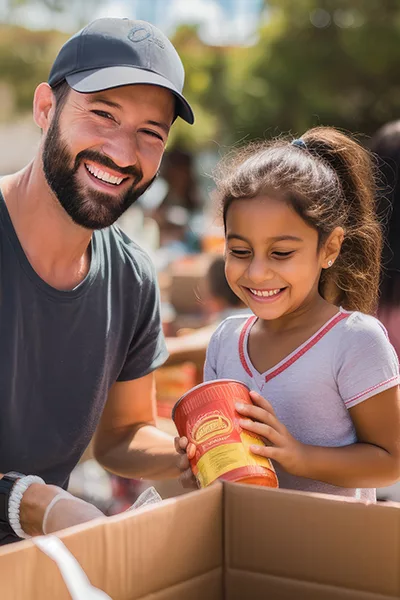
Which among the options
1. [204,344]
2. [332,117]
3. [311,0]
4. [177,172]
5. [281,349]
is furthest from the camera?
[311,0]

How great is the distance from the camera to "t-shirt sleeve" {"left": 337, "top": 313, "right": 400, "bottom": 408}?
1636 mm

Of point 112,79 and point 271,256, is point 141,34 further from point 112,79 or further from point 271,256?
point 271,256

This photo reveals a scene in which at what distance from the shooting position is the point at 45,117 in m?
2.08

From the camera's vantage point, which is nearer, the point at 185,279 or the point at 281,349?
the point at 281,349

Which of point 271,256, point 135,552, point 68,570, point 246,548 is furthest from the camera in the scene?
point 271,256

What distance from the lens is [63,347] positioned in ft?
6.42

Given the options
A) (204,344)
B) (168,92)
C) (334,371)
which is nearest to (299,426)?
(334,371)

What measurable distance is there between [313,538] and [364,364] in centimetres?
57

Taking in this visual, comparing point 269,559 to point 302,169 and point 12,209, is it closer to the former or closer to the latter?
point 302,169

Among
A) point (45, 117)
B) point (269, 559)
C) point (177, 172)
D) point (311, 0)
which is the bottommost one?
point (269, 559)

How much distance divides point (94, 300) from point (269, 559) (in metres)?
0.99

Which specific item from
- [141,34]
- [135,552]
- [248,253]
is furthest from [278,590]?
[141,34]

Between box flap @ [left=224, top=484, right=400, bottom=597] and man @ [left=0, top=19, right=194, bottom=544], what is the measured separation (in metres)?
0.72

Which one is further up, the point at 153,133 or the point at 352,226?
the point at 153,133
